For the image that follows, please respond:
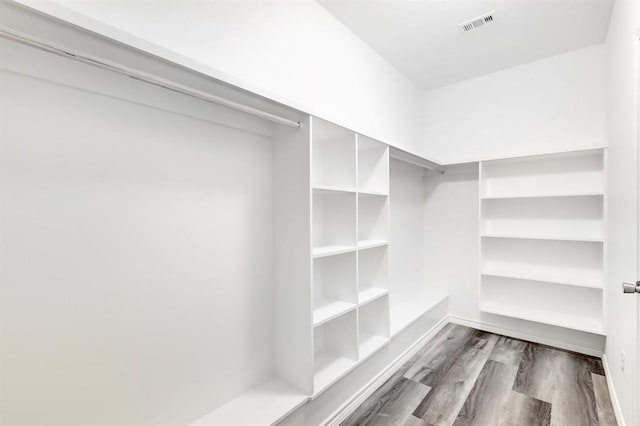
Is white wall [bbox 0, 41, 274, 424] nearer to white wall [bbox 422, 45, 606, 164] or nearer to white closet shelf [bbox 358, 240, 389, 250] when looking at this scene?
white closet shelf [bbox 358, 240, 389, 250]

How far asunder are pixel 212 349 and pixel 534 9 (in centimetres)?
326

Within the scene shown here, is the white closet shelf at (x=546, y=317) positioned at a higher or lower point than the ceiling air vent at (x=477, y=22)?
lower

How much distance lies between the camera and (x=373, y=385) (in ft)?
7.11

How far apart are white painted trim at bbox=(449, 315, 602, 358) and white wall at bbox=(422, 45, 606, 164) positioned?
6.00 feet

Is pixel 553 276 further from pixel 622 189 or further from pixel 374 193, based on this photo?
pixel 374 193

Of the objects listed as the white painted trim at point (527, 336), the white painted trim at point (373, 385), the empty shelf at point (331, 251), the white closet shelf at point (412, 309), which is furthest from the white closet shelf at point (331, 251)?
the white painted trim at point (527, 336)

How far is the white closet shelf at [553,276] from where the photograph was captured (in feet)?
8.63

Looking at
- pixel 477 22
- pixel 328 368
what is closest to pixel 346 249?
pixel 328 368

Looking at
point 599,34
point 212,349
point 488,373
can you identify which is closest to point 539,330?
point 488,373

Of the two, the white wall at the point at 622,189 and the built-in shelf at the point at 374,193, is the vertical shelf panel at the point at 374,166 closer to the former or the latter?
the built-in shelf at the point at 374,193

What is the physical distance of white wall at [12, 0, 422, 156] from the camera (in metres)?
1.22

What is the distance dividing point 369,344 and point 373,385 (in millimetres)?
312

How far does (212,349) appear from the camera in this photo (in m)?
1.52

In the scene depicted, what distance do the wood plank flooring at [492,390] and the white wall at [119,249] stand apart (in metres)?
1.11
